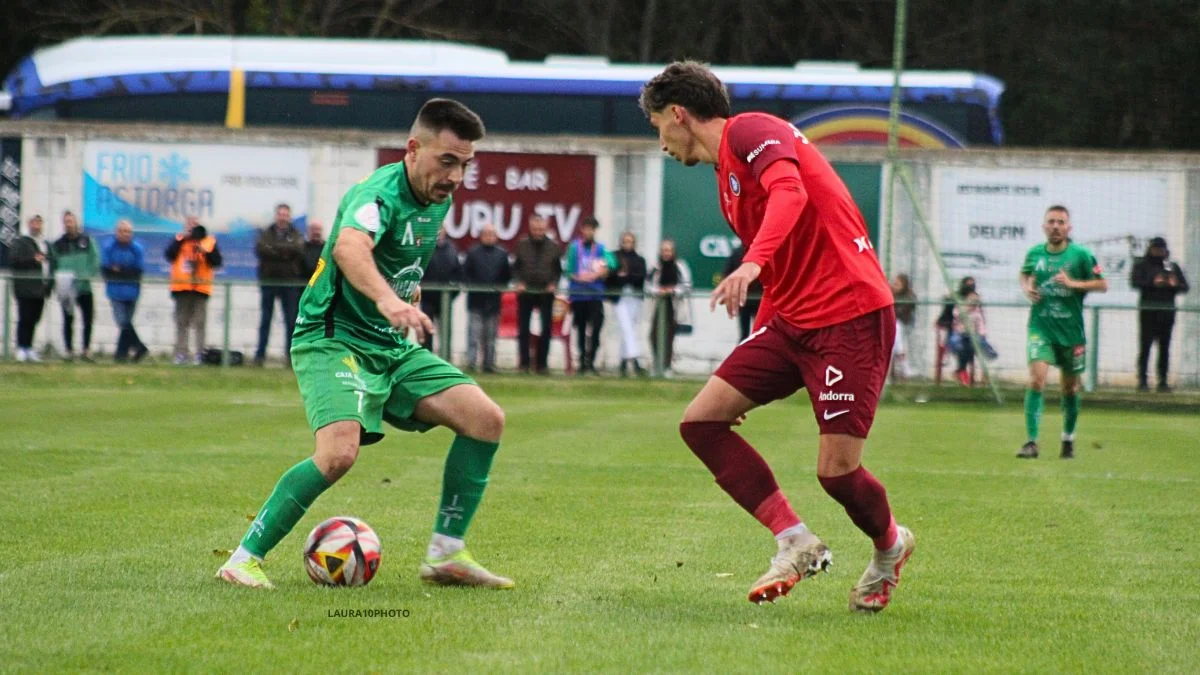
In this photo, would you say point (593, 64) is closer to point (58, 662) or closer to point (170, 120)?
point (170, 120)

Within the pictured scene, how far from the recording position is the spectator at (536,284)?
2188cm

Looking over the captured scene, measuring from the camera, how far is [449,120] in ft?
21.4

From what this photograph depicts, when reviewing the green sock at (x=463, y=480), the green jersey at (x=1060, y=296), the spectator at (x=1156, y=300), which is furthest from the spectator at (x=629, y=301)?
the green sock at (x=463, y=480)

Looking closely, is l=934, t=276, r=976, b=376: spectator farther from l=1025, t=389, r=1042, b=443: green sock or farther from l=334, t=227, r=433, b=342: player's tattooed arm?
l=334, t=227, r=433, b=342: player's tattooed arm

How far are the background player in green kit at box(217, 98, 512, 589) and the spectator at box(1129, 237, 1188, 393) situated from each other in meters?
15.9

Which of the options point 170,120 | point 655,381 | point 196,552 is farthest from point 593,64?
point 196,552

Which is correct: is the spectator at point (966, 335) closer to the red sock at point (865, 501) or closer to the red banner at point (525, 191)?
the red banner at point (525, 191)

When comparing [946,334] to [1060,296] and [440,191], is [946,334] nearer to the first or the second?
[1060,296]

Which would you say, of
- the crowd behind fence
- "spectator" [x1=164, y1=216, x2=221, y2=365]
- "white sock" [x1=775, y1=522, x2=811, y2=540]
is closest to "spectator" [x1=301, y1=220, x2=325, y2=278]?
the crowd behind fence

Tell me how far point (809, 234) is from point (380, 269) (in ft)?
5.57

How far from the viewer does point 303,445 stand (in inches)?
509

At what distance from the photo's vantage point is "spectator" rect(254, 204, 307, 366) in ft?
71.7

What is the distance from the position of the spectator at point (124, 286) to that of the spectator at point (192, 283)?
0.49 metres

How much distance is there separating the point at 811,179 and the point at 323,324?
199 centimetres
